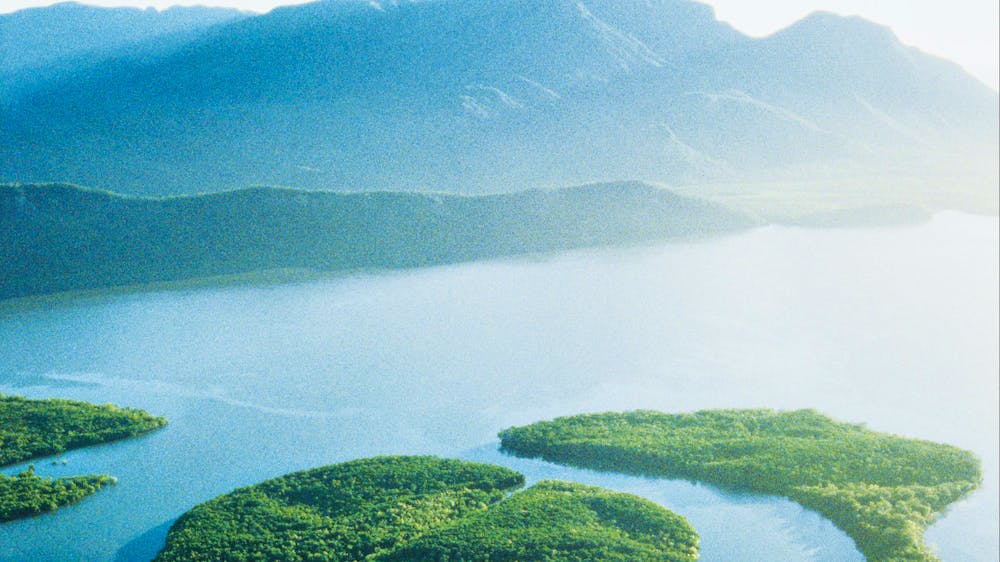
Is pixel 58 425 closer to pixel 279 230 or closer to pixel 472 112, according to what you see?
pixel 279 230

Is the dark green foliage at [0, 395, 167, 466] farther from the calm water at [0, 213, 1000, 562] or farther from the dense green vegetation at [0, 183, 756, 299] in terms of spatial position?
the dense green vegetation at [0, 183, 756, 299]

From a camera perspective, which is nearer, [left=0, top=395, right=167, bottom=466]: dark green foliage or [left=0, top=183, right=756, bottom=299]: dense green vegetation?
[left=0, top=395, right=167, bottom=466]: dark green foliage

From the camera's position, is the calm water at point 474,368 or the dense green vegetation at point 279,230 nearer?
the calm water at point 474,368

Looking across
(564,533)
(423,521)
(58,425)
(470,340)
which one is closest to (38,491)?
(58,425)

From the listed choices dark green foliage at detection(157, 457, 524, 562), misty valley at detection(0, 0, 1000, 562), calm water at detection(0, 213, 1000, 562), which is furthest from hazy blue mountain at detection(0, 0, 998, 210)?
dark green foliage at detection(157, 457, 524, 562)

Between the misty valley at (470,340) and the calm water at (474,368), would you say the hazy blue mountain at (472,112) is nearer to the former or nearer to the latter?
the misty valley at (470,340)

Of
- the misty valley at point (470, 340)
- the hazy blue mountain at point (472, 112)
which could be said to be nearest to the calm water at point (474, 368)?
the misty valley at point (470, 340)
